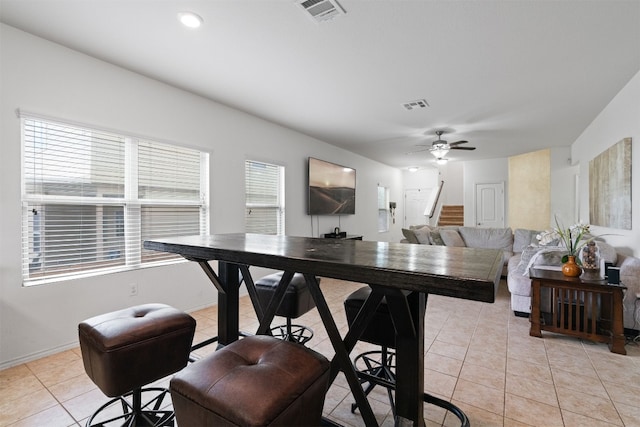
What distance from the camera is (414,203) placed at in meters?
9.92

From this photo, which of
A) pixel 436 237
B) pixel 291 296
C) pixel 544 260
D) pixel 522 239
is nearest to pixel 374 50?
pixel 291 296

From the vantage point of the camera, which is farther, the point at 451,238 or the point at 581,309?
the point at 451,238

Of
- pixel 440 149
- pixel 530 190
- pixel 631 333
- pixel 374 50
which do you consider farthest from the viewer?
pixel 530 190

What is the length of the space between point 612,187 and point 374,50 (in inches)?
128

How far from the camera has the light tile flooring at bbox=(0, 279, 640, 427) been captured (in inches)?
68.2

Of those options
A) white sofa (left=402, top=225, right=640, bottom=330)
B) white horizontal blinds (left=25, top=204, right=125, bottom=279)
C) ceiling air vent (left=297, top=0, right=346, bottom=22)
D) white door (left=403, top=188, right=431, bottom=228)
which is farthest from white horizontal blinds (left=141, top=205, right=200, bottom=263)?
white door (left=403, top=188, right=431, bottom=228)

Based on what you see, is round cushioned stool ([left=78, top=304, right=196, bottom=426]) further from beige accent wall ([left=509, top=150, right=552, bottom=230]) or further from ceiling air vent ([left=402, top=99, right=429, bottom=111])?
beige accent wall ([left=509, top=150, right=552, bottom=230])

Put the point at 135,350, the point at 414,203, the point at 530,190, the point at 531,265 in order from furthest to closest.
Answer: the point at 414,203 < the point at 530,190 < the point at 531,265 < the point at 135,350

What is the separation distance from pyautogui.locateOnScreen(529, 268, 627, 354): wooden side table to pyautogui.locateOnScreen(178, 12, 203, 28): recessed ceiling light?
3.61 m

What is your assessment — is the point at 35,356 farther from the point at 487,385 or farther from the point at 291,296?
the point at 487,385

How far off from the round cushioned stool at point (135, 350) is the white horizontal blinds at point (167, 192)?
69.5 inches

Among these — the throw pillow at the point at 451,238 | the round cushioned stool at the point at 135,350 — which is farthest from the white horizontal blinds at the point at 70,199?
the throw pillow at the point at 451,238

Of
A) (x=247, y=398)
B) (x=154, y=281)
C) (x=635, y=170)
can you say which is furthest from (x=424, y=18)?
(x=154, y=281)

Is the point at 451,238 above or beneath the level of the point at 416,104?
beneath
